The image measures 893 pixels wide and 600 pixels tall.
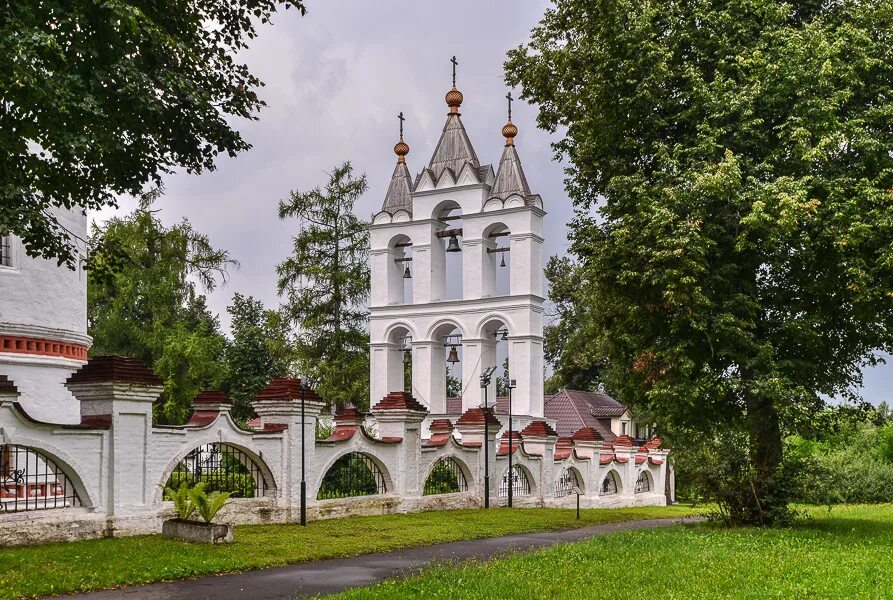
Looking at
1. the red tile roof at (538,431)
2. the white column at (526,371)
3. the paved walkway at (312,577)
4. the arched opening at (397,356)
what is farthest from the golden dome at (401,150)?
the paved walkway at (312,577)

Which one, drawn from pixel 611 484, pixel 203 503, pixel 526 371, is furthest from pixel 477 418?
pixel 203 503

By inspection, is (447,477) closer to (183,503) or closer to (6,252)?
(183,503)

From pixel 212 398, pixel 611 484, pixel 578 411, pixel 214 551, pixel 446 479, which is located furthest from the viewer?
pixel 578 411

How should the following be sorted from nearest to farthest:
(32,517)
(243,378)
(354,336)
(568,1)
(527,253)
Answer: (32,517) < (568,1) < (527,253) < (354,336) < (243,378)

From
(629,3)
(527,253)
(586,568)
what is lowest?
(586,568)

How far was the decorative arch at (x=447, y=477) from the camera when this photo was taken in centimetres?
2333

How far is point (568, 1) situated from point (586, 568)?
48.9ft

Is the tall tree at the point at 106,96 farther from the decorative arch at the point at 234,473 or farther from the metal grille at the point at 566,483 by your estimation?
the metal grille at the point at 566,483

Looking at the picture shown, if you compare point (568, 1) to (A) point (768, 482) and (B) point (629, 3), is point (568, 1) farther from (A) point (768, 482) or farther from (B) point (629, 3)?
(A) point (768, 482)

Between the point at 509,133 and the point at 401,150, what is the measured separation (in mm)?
5017

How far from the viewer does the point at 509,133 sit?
38094 millimetres

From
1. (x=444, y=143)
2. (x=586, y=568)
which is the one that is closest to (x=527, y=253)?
(x=444, y=143)

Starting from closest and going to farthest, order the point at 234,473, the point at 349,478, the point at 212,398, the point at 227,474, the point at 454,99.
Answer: the point at 212,398 → the point at 227,474 → the point at 234,473 → the point at 349,478 → the point at 454,99

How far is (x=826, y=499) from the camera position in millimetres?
18688
